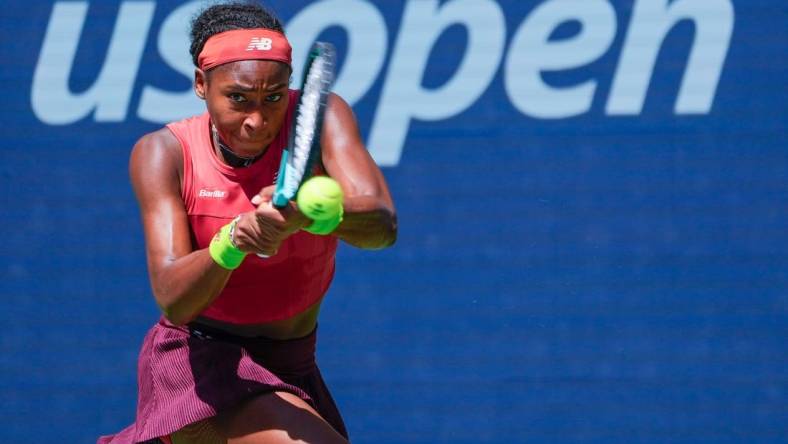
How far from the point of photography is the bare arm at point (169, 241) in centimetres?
231

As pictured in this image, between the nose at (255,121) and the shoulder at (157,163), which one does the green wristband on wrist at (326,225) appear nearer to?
the nose at (255,121)

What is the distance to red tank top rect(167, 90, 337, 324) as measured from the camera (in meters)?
2.61

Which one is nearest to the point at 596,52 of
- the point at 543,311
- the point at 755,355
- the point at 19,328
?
the point at 543,311

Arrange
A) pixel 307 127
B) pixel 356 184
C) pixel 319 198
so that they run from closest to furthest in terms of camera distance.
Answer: pixel 319 198
pixel 307 127
pixel 356 184

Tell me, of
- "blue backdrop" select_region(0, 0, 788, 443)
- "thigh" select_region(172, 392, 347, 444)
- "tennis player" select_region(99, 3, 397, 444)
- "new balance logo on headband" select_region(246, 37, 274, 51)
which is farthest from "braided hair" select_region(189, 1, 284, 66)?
"blue backdrop" select_region(0, 0, 788, 443)

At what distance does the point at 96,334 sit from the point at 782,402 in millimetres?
2390

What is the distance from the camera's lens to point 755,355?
4.06 meters

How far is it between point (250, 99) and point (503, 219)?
→ 1.82 metres

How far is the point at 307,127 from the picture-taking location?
87.4 inches

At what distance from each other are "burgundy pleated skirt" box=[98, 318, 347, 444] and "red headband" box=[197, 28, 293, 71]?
625 mm

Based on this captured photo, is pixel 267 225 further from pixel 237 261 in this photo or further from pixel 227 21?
pixel 227 21

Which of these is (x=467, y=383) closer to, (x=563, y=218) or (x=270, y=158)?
(x=563, y=218)

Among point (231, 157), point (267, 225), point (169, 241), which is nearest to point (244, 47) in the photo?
point (231, 157)

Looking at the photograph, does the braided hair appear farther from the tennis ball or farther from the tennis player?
the tennis ball
